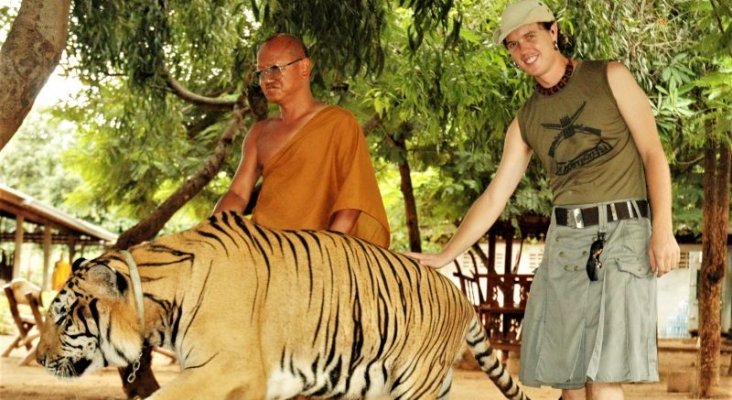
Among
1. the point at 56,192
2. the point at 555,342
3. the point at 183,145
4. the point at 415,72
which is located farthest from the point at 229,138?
the point at 56,192

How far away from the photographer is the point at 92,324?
462 cm

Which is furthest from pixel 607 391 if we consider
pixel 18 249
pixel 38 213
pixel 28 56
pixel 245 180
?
pixel 38 213

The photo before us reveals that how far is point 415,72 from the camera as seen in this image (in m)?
11.5

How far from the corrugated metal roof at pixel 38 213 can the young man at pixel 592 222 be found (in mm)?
25398

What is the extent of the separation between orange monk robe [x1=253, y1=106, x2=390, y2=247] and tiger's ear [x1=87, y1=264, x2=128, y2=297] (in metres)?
1.45

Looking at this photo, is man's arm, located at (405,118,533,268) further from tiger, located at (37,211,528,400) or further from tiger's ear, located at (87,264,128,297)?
tiger's ear, located at (87,264,128,297)

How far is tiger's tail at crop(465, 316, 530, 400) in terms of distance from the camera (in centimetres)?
589

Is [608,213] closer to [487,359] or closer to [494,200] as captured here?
[494,200]

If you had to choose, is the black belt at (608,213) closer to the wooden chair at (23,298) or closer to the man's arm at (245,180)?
the man's arm at (245,180)

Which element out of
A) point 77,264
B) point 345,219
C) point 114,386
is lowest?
point 114,386

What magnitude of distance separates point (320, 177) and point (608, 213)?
1461mm

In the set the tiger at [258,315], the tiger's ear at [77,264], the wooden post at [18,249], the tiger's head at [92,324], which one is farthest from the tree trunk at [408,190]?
the wooden post at [18,249]

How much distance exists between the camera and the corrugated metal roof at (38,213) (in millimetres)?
29703

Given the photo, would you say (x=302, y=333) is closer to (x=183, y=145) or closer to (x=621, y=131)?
(x=621, y=131)
